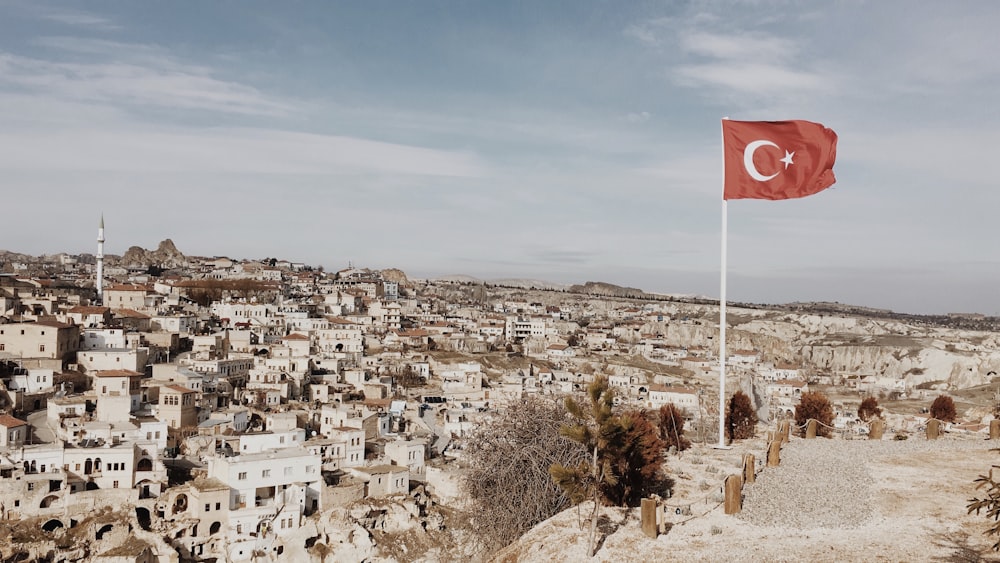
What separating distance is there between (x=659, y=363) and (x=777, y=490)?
68.7 m

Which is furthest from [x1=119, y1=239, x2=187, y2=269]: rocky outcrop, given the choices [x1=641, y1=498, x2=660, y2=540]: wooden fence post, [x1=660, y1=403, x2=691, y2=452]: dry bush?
[x1=641, y1=498, x2=660, y2=540]: wooden fence post

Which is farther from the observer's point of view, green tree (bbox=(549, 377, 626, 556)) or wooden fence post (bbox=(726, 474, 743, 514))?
wooden fence post (bbox=(726, 474, 743, 514))

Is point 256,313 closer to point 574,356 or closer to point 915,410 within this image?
point 574,356

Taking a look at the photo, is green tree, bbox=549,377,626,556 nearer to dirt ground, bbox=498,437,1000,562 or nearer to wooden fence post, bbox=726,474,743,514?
dirt ground, bbox=498,437,1000,562

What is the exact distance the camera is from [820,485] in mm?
12422

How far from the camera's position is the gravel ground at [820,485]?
10609 mm

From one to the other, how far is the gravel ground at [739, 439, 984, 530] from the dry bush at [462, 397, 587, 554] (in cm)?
384

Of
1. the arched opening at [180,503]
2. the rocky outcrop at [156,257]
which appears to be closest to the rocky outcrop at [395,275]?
the rocky outcrop at [156,257]

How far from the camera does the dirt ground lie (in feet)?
30.3

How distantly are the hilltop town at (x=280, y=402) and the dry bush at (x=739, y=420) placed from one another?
513 cm

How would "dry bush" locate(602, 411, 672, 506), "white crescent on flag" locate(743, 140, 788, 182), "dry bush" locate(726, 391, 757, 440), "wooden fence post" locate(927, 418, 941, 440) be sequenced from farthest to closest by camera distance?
"dry bush" locate(726, 391, 757, 440) → "wooden fence post" locate(927, 418, 941, 440) → "white crescent on flag" locate(743, 140, 788, 182) → "dry bush" locate(602, 411, 672, 506)

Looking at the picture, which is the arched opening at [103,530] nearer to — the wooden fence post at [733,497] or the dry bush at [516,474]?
the dry bush at [516,474]

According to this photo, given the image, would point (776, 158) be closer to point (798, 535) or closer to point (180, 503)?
point (798, 535)

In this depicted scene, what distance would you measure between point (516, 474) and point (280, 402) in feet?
110
